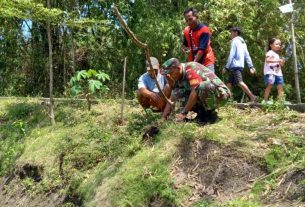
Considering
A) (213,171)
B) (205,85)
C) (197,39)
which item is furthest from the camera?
(197,39)

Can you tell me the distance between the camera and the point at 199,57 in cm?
782

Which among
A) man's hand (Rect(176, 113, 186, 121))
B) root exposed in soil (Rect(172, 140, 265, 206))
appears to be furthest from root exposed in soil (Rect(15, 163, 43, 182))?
root exposed in soil (Rect(172, 140, 265, 206))

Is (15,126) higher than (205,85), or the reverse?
(205,85)

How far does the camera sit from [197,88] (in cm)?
674

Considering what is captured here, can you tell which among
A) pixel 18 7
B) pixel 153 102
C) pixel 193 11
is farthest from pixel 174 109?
pixel 18 7

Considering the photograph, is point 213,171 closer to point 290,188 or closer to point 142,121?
Answer: point 290,188

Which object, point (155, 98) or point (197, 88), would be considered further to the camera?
point (155, 98)

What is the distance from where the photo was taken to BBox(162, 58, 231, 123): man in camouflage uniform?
6.72 meters

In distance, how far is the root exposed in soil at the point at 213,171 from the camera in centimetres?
529

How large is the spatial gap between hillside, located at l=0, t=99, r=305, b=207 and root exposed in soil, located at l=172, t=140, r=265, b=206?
0.01 metres

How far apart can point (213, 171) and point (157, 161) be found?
74 centimetres

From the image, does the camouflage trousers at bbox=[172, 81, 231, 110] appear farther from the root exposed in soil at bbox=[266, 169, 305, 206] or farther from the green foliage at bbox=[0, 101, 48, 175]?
the green foliage at bbox=[0, 101, 48, 175]

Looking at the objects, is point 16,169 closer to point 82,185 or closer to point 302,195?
point 82,185

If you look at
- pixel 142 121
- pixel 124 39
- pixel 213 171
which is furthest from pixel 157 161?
pixel 124 39
